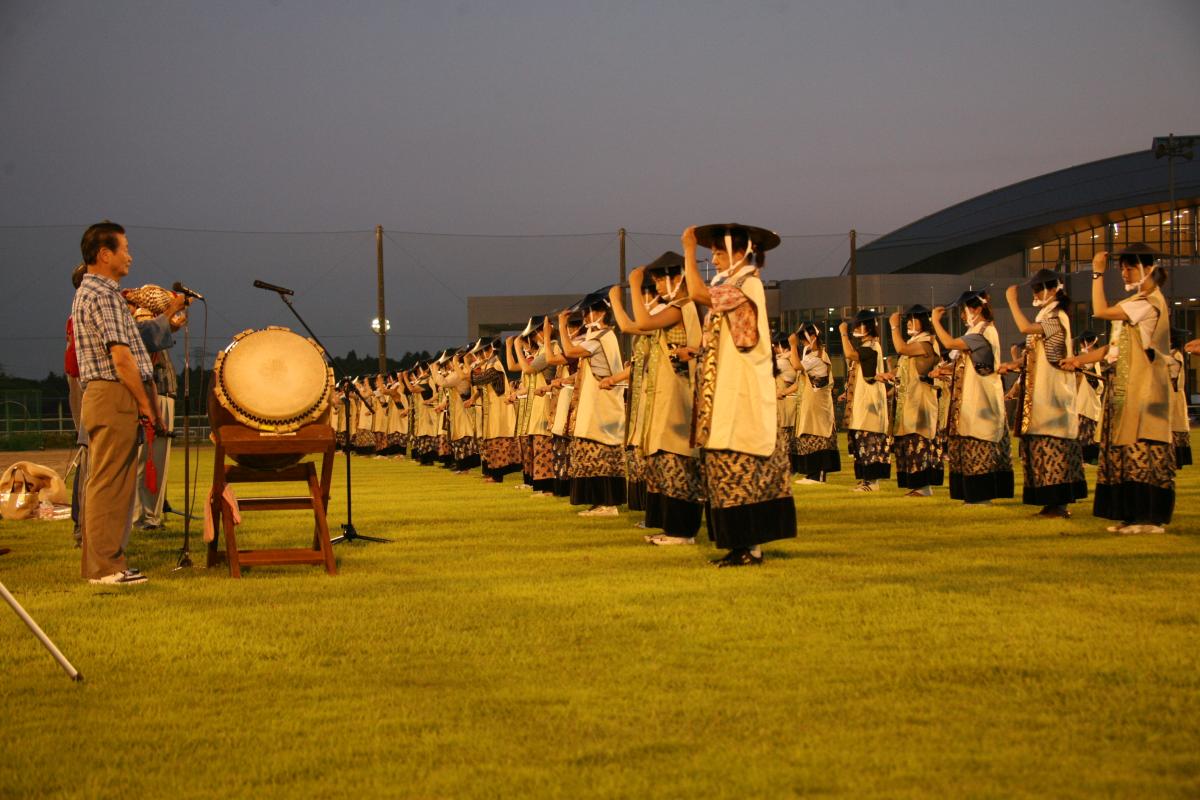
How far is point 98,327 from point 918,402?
9691mm

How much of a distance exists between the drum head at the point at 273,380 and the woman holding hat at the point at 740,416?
257 cm

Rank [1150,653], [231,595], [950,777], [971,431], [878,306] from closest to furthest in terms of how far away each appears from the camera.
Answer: [950,777] → [1150,653] → [231,595] → [971,431] → [878,306]

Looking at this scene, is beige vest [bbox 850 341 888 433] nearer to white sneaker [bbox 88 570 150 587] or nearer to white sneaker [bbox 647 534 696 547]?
white sneaker [bbox 647 534 696 547]

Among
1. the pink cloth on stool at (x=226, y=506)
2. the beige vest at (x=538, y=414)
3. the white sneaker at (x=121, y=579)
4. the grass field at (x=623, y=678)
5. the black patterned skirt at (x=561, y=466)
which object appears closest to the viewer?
the grass field at (x=623, y=678)

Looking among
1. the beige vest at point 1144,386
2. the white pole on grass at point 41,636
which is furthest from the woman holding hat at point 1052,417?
the white pole on grass at point 41,636

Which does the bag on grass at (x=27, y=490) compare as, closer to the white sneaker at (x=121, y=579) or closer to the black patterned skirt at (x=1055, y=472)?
the white sneaker at (x=121, y=579)

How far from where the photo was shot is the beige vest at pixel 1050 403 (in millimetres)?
11492

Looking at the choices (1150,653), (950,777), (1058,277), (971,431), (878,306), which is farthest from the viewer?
(878,306)

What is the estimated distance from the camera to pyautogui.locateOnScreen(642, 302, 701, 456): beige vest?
9.61m

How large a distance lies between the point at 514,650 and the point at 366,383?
32.6m

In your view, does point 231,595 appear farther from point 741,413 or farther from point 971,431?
point 971,431

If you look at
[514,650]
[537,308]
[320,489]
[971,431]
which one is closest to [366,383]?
[537,308]

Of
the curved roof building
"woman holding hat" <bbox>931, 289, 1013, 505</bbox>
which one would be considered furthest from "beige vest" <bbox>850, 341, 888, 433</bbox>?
the curved roof building

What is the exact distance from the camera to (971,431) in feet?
41.7
